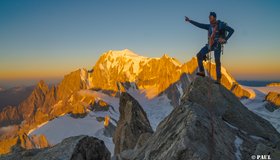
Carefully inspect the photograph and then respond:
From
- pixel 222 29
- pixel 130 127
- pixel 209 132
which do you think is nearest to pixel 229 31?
pixel 222 29

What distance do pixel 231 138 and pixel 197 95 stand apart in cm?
377

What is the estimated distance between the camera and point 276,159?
37.4 feet

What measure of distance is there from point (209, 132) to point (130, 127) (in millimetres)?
25742

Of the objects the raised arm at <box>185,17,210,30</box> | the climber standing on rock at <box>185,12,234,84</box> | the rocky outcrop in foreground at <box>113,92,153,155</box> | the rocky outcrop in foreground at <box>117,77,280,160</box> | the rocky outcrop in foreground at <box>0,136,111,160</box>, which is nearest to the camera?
the rocky outcrop in foreground at <box>117,77,280,160</box>

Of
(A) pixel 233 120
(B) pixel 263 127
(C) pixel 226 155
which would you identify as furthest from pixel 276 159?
(B) pixel 263 127

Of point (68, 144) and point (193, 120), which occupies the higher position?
point (193, 120)

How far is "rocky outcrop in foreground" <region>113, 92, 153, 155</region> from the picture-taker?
36188mm

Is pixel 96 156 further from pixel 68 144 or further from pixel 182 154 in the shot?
pixel 182 154

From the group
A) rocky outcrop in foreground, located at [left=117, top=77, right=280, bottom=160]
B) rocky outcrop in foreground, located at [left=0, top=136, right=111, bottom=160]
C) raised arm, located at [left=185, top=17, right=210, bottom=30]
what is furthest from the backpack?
rocky outcrop in foreground, located at [left=0, top=136, right=111, bottom=160]

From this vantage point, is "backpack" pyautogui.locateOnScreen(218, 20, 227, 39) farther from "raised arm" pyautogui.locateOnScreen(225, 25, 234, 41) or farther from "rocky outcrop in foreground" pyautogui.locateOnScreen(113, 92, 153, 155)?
"rocky outcrop in foreground" pyautogui.locateOnScreen(113, 92, 153, 155)

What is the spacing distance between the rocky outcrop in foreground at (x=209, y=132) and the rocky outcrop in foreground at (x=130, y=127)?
1801cm

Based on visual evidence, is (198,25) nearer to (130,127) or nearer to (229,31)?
(229,31)

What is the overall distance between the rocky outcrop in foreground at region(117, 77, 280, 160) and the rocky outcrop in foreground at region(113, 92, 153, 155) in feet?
59.1

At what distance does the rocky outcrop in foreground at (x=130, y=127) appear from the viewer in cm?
3619
